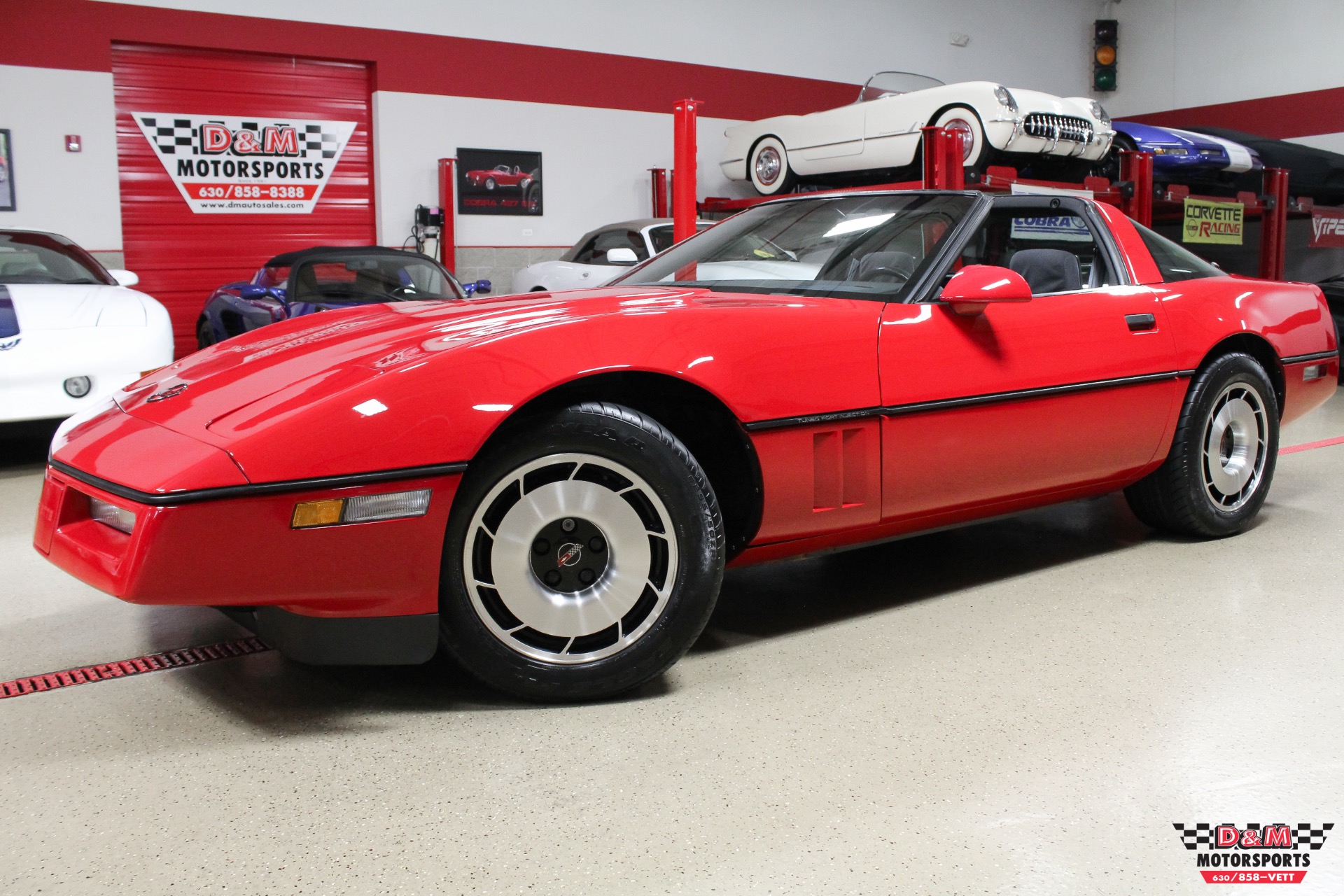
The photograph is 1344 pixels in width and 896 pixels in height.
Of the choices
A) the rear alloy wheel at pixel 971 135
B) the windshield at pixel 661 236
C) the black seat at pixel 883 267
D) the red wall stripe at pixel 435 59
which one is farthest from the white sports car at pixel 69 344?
the rear alloy wheel at pixel 971 135

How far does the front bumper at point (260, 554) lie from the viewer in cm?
171

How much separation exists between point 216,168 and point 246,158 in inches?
10.5

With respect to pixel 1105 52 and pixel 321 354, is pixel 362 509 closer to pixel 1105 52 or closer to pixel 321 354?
pixel 321 354

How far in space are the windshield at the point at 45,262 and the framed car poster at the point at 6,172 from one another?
3.60 metres

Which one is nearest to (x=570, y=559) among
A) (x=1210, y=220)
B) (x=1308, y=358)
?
(x=1308, y=358)

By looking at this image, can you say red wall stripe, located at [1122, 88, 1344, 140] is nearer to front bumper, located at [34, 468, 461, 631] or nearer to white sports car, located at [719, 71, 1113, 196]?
white sports car, located at [719, 71, 1113, 196]

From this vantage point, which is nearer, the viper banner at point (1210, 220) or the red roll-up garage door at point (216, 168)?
the viper banner at point (1210, 220)

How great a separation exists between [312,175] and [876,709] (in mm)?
9011

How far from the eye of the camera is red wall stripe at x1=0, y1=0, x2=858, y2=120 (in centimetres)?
837

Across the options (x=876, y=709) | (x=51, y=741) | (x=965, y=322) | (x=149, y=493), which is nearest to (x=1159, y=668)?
(x=876, y=709)

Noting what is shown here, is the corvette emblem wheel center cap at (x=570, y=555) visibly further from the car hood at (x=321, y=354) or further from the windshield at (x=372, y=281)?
the windshield at (x=372, y=281)

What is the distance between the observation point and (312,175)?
9680 millimetres

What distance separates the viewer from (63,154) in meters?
8.51

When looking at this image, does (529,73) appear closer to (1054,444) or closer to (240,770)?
(1054,444)
